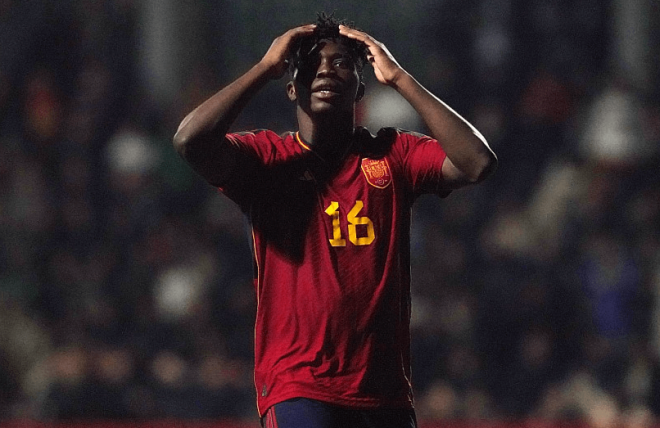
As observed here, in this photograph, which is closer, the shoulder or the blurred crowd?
the shoulder

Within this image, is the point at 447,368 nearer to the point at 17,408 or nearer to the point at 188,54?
the point at 17,408

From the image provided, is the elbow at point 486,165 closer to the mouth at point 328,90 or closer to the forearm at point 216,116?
the mouth at point 328,90

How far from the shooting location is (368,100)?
31.5 feet

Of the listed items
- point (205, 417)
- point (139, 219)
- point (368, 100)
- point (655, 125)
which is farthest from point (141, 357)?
point (655, 125)

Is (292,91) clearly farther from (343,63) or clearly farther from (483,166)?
(483,166)

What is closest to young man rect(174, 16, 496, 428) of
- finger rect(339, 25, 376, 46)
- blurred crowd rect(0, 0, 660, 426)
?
finger rect(339, 25, 376, 46)

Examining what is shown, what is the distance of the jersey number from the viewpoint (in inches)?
150

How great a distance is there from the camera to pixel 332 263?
3.77m

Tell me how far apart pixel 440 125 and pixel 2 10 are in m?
8.18

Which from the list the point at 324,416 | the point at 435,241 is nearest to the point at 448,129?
the point at 324,416

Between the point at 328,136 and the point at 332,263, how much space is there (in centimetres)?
44

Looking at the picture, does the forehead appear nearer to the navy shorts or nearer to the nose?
the nose

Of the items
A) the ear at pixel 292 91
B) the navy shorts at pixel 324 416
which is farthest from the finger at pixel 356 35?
the navy shorts at pixel 324 416

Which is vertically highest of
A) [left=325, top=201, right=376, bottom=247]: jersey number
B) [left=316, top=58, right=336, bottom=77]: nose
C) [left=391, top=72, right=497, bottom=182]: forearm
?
[left=316, top=58, right=336, bottom=77]: nose
